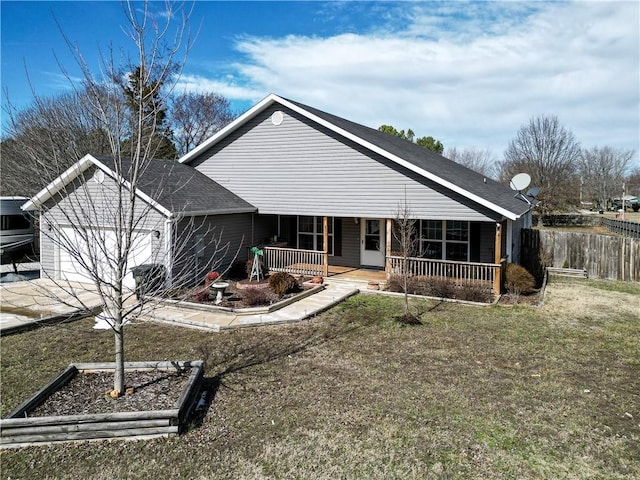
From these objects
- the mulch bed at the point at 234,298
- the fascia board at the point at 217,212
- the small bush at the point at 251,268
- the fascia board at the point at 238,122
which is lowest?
the mulch bed at the point at 234,298

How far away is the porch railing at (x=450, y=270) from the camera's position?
43.4 feet

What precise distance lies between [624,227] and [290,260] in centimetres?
2661

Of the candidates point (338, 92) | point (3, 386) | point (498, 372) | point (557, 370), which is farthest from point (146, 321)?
point (338, 92)

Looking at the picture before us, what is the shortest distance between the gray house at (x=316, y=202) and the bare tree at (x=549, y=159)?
31.9m

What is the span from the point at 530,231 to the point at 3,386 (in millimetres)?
19230

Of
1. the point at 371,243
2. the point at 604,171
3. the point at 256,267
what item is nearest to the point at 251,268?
the point at 256,267

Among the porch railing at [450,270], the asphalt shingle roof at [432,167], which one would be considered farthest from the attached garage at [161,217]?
the porch railing at [450,270]

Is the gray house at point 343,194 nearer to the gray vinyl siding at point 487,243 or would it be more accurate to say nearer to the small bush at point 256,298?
the gray vinyl siding at point 487,243

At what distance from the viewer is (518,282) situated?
13.3 meters

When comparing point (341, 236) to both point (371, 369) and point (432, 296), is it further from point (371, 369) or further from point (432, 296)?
point (371, 369)

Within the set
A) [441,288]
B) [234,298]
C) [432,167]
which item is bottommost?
[234,298]

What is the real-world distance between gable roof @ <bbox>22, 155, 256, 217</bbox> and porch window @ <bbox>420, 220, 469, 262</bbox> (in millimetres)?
6726

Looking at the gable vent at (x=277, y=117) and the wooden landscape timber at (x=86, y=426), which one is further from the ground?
the gable vent at (x=277, y=117)

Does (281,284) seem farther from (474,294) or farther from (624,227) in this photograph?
(624,227)
